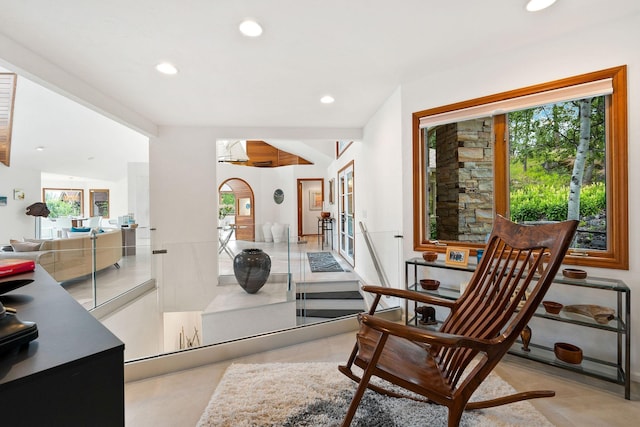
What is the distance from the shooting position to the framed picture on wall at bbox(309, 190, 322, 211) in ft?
36.7

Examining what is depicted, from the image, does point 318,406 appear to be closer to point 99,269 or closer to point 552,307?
point 552,307

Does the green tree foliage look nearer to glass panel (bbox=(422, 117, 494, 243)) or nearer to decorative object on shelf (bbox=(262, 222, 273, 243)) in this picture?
glass panel (bbox=(422, 117, 494, 243))

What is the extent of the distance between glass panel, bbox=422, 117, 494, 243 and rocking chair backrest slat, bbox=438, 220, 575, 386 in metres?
0.93

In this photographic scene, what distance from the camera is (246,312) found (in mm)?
2943

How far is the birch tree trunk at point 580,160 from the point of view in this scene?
2100mm

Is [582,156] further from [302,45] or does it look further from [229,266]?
[229,266]

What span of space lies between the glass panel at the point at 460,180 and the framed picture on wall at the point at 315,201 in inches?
331

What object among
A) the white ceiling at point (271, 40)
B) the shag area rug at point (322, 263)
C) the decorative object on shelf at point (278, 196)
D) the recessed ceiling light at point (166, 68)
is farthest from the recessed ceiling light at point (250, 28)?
the decorative object on shelf at point (278, 196)

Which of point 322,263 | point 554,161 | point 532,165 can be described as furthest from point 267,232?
point 554,161

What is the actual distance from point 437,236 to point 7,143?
29.9 feet

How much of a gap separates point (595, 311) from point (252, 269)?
2.96 m

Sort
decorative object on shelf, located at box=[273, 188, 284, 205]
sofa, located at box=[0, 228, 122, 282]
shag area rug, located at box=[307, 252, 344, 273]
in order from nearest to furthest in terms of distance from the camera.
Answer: sofa, located at box=[0, 228, 122, 282] < shag area rug, located at box=[307, 252, 344, 273] < decorative object on shelf, located at box=[273, 188, 284, 205]

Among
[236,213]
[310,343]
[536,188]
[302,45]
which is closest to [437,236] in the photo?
[536,188]

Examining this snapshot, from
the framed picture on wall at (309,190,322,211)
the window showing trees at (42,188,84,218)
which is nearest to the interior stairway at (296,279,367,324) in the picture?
the framed picture on wall at (309,190,322,211)
